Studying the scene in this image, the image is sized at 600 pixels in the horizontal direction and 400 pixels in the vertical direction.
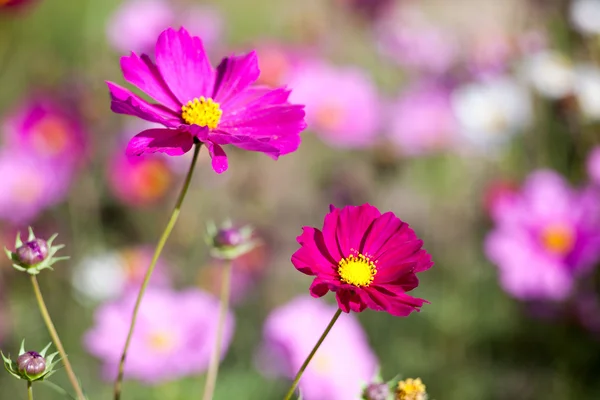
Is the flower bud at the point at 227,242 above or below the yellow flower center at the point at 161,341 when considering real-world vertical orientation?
below

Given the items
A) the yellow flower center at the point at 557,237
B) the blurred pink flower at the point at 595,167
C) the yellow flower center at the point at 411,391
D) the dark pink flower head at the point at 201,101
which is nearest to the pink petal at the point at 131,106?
the dark pink flower head at the point at 201,101

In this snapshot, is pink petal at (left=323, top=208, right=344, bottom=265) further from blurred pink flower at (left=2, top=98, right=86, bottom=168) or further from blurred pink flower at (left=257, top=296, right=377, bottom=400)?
blurred pink flower at (left=2, top=98, right=86, bottom=168)

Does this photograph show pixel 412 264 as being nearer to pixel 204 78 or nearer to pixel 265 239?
pixel 204 78

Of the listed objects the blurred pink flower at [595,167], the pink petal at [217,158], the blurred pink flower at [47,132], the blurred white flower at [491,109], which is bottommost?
the pink petal at [217,158]

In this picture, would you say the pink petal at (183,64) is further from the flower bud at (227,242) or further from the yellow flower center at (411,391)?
the yellow flower center at (411,391)

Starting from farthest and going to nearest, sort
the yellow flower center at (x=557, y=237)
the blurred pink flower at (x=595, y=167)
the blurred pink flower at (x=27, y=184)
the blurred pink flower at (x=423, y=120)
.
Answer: the blurred pink flower at (x=423, y=120), the blurred pink flower at (x=27, y=184), the yellow flower center at (x=557, y=237), the blurred pink flower at (x=595, y=167)

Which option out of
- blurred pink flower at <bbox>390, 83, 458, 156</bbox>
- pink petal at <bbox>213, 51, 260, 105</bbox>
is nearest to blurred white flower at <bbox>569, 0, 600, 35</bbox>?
blurred pink flower at <bbox>390, 83, 458, 156</bbox>

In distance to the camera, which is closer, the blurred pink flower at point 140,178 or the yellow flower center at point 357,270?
the yellow flower center at point 357,270
